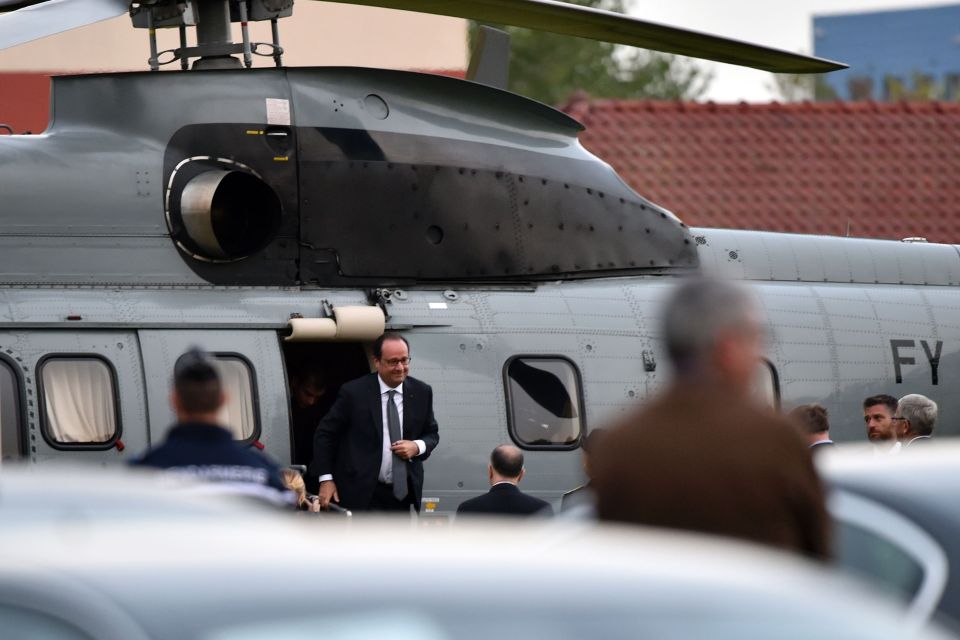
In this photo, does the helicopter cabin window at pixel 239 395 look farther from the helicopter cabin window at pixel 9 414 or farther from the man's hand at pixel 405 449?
the helicopter cabin window at pixel 9 414

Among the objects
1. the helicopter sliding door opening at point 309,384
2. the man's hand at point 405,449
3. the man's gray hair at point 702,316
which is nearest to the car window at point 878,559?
the man's gray hair at point 702,316

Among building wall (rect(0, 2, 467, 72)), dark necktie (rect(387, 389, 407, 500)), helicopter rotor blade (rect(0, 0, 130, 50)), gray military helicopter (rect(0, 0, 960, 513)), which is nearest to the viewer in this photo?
helicopter rotor blade (rect(0, 0, 130, 50))

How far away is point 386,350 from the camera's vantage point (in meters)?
8.67

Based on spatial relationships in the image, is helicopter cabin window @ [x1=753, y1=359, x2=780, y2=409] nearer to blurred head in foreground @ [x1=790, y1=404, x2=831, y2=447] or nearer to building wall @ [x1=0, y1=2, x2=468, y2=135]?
blurred head in foreground @ [x1=790, y1=404, x2=831, y2=447]

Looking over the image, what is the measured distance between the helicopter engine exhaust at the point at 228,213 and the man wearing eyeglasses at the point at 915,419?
3.64 metres

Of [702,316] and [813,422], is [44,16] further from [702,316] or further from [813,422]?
[702,316]

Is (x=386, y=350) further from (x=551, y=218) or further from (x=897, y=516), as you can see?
(x=897, y=516)

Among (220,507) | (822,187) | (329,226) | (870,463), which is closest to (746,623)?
(220,507)

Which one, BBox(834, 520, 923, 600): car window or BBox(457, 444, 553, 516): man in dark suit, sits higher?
BBox(834, 520, 923, 600): car window

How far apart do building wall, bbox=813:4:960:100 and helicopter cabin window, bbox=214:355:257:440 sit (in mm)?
66915

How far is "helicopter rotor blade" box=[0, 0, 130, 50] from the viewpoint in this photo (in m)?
8.16

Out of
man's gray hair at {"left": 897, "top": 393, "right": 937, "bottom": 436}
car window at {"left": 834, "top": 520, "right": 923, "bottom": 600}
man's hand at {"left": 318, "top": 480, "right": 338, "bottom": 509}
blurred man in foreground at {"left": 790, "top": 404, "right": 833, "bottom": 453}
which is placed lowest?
man's hand at {"left": 318, "top": 480, "right": 338, "bottom": 509}

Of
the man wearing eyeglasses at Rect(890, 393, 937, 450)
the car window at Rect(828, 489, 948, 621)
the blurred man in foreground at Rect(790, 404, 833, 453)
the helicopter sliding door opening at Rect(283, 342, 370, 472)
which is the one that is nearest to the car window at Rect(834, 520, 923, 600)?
the car window at Rect(828, 489, 948, 621)

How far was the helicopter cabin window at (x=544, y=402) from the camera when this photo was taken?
30.5 ft
